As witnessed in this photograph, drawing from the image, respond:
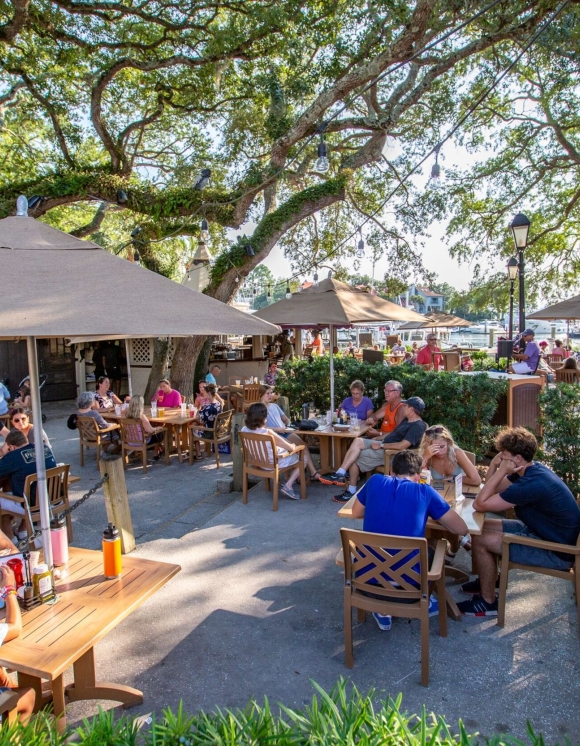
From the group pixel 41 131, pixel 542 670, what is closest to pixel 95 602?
pixel 542 670

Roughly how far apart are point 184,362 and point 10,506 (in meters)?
7.27

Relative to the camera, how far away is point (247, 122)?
1228 cm

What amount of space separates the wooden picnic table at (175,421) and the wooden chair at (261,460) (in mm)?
1970

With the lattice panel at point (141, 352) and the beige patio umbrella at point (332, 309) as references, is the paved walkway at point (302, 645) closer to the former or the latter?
the beige patio umbrella at point (332, 309)

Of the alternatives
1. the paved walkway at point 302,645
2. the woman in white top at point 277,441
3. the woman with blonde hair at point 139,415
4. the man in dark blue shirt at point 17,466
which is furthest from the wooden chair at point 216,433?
the man in dark blue shirt at point 17,466

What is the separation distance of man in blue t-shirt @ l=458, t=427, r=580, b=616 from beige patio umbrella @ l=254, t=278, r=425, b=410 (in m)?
3.29

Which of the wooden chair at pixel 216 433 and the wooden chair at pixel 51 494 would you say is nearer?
the wooden chair at pixel 51 494

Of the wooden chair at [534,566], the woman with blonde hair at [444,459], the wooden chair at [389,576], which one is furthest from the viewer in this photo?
the woman with blonde hair at [444,459]

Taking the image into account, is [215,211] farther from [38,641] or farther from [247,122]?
[38,641]

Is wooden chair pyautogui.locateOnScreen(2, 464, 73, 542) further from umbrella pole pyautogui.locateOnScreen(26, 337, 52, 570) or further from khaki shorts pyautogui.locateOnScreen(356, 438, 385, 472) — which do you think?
khaki shorts pyautogui.locateOnScreen(356, 438, 385, 472)

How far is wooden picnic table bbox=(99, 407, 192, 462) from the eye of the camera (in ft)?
25.9


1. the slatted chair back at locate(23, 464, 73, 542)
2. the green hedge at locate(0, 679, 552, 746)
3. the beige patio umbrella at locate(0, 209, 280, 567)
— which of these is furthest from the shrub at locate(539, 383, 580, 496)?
the slatted chair back at locate(23, 464, 73, 542)

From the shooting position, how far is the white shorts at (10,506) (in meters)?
4.73

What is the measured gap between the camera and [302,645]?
332 centimetres
